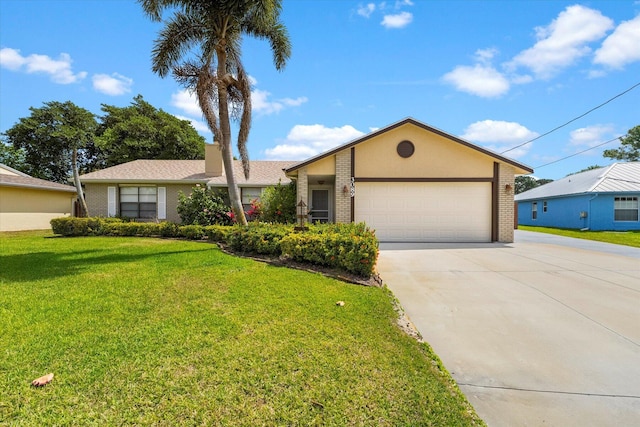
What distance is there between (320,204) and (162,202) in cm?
883

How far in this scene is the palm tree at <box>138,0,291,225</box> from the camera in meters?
9.66

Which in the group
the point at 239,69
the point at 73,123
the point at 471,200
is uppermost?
the point at 73,123

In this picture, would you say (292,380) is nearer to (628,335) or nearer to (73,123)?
(628,335)

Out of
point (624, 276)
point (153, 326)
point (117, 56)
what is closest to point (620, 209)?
Answer: point (624, 276)

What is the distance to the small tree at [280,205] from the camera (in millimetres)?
13044

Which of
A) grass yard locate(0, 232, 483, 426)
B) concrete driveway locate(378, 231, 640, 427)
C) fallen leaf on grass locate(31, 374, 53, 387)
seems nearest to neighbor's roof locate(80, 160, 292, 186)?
concrete driveway locate(378, 231, 640, 427)

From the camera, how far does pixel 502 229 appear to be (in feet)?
39.7

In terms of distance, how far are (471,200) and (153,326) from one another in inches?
479

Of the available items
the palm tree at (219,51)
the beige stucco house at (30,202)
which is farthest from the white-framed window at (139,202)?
the palm tree at (219,51)

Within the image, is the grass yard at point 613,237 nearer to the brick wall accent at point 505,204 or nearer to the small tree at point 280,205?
the brick wall accent at point 505,204

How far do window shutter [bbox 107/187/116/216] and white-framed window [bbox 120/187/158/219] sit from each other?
1.09ft

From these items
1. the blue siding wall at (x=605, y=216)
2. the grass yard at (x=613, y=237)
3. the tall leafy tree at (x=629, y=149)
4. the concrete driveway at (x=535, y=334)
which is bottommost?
the concrete driveway at (x=535, y=334)

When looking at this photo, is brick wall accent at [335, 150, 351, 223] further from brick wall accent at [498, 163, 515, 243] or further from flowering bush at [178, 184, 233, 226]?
brick wall accent at [498, 163, 515, 243]

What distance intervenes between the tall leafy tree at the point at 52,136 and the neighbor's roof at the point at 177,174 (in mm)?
8462
